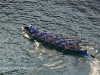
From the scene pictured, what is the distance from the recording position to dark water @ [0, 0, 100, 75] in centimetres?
4656

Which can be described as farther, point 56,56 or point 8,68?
point 56,56

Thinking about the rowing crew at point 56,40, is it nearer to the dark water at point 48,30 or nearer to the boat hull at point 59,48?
the boat hull at point 59,48

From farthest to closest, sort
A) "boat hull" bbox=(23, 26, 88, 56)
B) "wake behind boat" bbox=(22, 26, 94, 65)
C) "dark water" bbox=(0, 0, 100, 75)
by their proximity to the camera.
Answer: "boat hull" bbox=(23, 26, 88, 56), "wake behind boat" bbox=(22, 26, 94, 65), "dark water" bbox=(0, 0, 100, 75)

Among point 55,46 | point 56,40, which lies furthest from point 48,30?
point 55,46

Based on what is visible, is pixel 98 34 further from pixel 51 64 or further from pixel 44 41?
pixel 51 64

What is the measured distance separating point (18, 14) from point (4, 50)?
18.5m

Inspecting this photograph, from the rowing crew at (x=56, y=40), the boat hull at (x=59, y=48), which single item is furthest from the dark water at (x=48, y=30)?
the rowing crew at (x=56, y=40)

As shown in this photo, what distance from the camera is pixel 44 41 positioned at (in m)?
53.6

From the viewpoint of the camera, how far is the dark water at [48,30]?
4656 cm

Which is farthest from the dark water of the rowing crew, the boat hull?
the rowing crew

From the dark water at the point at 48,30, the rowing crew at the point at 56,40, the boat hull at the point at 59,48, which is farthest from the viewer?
the rowing crew at the point at 56,40

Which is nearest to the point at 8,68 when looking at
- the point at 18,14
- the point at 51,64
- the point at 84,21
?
the point at 51,64

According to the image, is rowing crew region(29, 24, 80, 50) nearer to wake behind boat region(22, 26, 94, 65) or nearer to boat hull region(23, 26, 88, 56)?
wake behind boat region(22, 26, 94, 65)

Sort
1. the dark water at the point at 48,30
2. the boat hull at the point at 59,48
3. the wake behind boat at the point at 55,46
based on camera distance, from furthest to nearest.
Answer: the boat hull at the point at 59,48
the wake behind boat at the point at 55,46
the dark water at the point at 48,30
